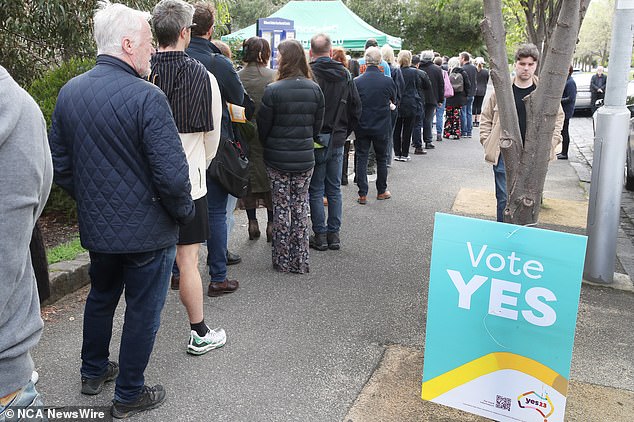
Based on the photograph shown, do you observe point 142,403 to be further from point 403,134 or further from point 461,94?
point 461,94

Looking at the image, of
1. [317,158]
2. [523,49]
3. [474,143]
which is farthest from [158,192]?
[474,143]

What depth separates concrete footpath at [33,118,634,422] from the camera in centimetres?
332

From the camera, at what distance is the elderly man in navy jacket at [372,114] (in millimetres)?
7547

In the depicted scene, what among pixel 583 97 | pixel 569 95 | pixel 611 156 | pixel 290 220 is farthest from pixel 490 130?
pixel 583 97

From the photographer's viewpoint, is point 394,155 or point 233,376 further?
point 394,155

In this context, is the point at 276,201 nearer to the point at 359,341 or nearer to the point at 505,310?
the point at 359,341

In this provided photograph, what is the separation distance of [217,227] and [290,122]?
43.9 inches

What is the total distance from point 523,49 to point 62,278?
14.7ft

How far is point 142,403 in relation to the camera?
126 inches

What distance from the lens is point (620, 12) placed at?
198 inches

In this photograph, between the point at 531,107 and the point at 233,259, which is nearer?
the point at 531,107

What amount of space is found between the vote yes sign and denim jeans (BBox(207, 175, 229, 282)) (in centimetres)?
210

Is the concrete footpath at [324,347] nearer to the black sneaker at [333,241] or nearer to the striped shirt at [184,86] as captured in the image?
the black sneaker at [333,241]

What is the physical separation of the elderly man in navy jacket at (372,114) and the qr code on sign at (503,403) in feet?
Answer: 16.7
